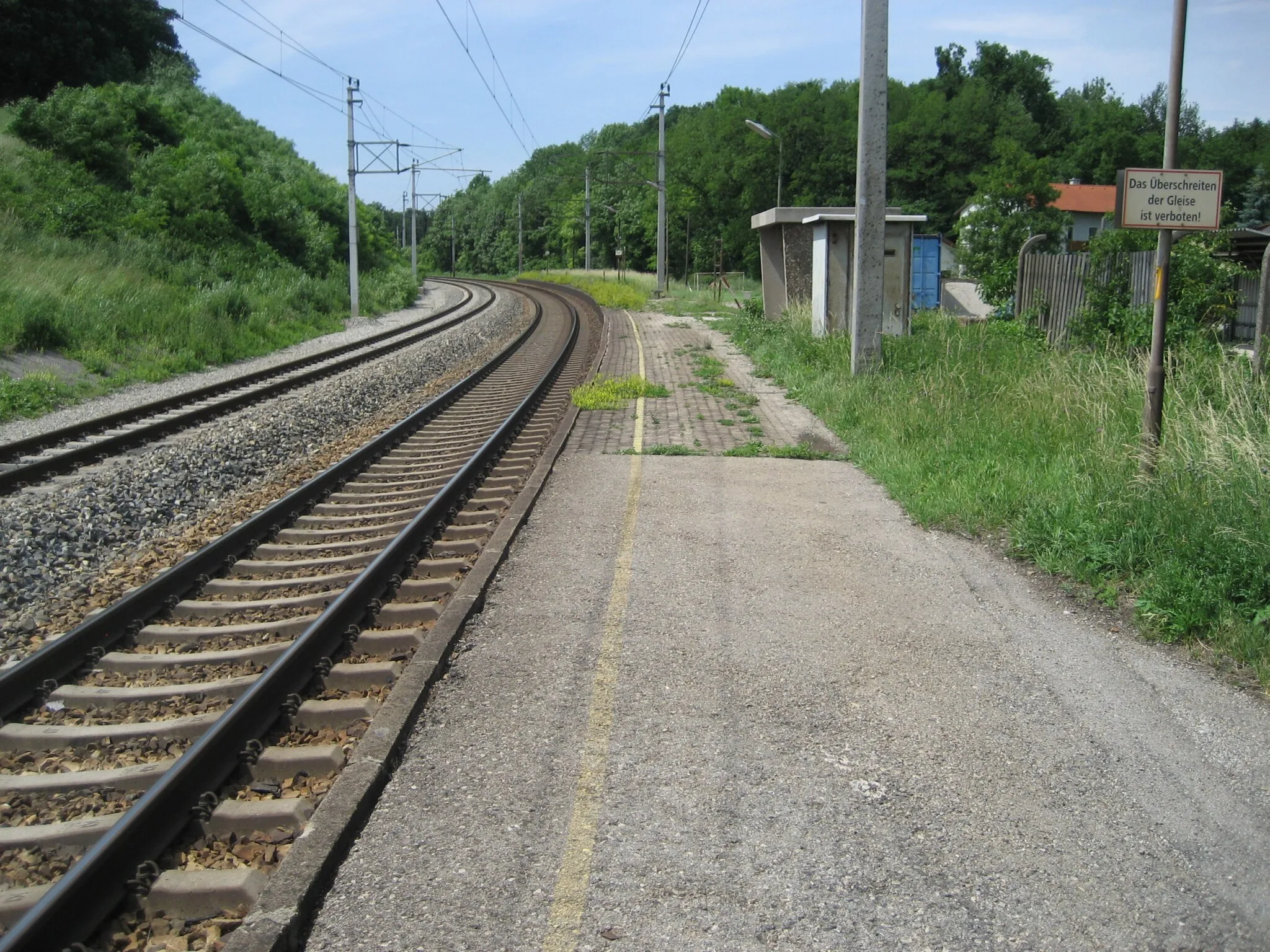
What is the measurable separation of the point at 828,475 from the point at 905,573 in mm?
3223

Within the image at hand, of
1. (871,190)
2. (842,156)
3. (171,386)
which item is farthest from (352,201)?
(842,156)

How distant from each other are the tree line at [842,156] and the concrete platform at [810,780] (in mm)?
63043

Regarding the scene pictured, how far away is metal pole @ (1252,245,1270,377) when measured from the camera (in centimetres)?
1068

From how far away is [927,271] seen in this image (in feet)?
104

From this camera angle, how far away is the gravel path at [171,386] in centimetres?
1309

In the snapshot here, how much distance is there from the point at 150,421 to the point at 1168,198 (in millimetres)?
11083

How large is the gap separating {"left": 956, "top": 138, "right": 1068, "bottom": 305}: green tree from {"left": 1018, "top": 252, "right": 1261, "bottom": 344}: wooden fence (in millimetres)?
8279

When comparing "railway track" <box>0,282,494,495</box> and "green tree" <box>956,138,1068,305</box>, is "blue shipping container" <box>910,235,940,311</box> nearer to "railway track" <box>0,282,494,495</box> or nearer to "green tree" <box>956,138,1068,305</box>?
"green tree" <box>956,138,1068,305</box>

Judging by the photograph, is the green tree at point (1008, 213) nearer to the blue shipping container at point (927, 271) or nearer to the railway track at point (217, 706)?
the blue shipping container at point (927, 271)

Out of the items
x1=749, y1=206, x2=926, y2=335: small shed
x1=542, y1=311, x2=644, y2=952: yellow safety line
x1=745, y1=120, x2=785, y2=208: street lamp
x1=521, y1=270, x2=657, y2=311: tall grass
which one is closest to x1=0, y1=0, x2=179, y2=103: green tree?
x1=521, y1=270, x2=657, y2=311: tall grass

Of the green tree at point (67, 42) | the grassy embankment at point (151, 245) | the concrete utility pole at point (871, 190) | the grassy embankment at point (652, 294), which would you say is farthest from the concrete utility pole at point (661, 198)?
the concrete utility pole at point (871, 190)

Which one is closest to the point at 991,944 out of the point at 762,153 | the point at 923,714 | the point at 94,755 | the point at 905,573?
the point at 923,714

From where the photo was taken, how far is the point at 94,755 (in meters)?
4.66

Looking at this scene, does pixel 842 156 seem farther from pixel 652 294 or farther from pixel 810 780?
pixel 810 780
